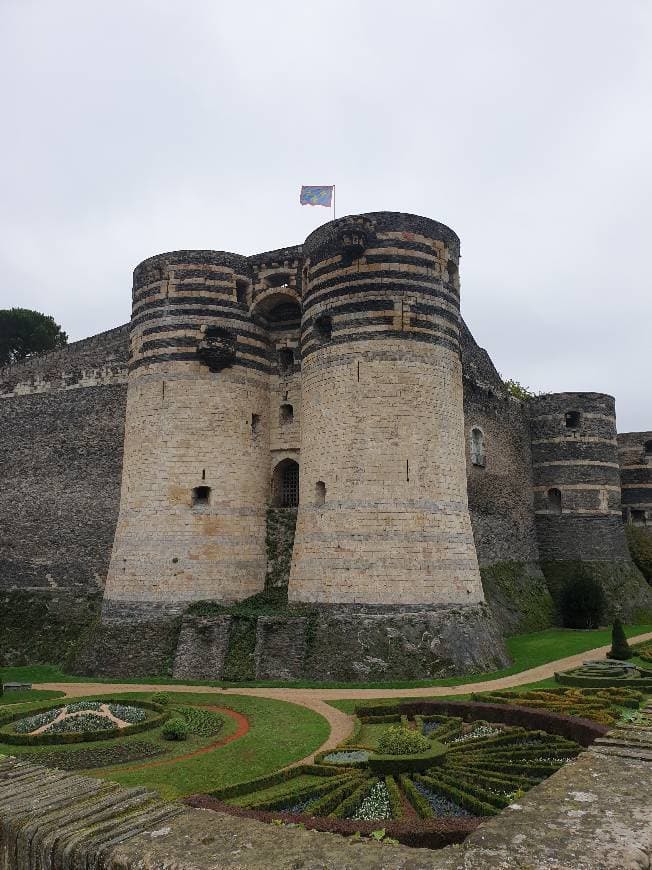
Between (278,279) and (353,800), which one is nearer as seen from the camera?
(353,800)

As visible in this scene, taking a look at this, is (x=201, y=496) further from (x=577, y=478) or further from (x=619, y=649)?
(x=577, y=478)

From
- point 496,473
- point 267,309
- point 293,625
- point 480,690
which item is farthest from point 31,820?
point 496,473

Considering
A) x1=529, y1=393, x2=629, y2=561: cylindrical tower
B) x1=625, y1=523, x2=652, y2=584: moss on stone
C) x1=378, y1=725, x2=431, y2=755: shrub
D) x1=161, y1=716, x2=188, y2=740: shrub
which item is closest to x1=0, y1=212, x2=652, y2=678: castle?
x1=529, y1=393, x2=629, y2=561: cylindrical tower

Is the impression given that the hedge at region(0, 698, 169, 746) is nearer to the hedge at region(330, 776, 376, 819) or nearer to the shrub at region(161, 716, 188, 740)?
the shrub at region(161, 716, 188, 740)

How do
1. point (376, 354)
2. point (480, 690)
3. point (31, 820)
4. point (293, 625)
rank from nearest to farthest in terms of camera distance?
point (31, 820) < point (480, 690) < point (293, 625) < point (376, 354)

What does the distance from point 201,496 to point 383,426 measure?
764 centimetres

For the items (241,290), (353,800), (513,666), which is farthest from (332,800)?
(241,290)

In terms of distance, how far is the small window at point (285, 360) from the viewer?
27.5 m

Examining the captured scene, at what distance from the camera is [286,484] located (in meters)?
27.5

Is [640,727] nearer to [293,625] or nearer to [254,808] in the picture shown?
[254,808]

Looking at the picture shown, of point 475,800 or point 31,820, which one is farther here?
point 475,800

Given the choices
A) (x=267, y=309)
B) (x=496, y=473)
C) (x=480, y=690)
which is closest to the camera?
(x=480, y=690)

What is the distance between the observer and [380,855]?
468cm

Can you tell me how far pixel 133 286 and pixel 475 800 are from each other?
2368cm
